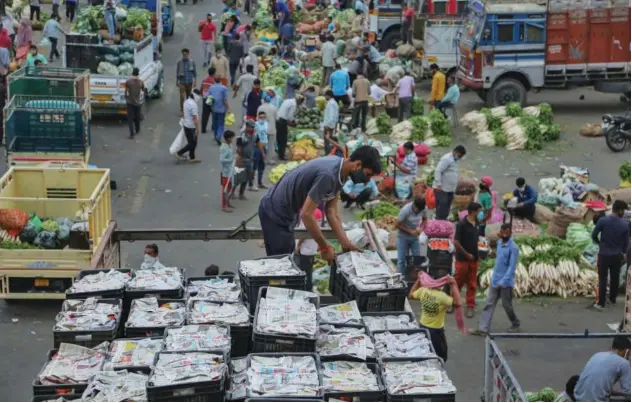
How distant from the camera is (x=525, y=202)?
18.2m

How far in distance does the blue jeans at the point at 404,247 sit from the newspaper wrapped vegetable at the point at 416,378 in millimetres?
7058

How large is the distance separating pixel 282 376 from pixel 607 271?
28.6 ft

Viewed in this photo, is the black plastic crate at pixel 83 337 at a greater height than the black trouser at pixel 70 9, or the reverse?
the black trouser at pixel 70 9

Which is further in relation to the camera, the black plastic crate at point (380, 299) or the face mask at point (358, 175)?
the face mask at point (358, 175)

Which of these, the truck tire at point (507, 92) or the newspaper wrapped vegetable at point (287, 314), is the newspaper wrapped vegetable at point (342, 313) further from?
the truck tire at point (507, 92)

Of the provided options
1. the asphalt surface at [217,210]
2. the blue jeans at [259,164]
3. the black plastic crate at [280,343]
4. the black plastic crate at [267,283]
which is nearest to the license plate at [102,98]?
the asphalt surface at [217,210]

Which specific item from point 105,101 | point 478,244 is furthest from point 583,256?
point 105,101

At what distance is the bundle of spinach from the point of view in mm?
23516

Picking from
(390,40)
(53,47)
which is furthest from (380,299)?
(53,47)

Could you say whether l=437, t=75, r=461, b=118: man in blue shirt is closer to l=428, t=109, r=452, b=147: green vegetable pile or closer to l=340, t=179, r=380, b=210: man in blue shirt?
l=428, t=109, r=452, b=147: green vegetable pile

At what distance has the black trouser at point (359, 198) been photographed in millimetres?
19078

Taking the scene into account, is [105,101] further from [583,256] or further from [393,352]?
[393,352]

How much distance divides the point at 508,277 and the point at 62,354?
689cm

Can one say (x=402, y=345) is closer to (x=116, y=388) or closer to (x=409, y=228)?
(x=116, y=388)
